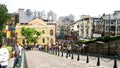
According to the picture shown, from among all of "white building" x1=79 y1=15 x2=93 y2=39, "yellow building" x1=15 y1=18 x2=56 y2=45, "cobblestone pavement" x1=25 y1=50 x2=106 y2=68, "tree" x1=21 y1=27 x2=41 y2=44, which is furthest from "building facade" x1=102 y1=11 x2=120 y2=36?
"cobblestone pavement" x1=25 y1=50 x2=106 y2=68

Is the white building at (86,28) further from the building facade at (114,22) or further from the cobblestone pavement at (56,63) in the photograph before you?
the cobblestone pavement at (56,63)

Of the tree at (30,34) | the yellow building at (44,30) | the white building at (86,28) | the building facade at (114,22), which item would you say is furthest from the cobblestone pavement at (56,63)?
the white building at (86,28)

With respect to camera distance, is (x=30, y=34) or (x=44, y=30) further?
(x=44, y=30)

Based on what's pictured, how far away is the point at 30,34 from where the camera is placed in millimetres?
122188

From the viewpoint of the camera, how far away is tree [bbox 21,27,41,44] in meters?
121

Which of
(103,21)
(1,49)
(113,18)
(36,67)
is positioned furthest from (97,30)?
(1,49)

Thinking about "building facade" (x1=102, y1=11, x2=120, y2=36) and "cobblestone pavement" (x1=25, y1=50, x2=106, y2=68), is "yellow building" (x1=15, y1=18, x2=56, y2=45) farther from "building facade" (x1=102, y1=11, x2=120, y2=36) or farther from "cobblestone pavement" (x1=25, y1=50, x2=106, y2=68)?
"cobblestone pavement" (x1=25, y1=50, x2=106, y2=68)

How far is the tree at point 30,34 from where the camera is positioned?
121 m

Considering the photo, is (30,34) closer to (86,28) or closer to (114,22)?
(114,22)

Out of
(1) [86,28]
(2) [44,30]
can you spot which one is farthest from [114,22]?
(1) [86,28]

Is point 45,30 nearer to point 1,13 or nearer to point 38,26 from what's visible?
point 38,26

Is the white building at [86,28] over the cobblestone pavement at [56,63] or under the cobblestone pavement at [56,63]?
over

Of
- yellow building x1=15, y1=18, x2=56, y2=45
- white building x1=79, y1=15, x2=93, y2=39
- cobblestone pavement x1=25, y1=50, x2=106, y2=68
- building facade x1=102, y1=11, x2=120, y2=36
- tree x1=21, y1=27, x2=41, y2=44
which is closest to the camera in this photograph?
cobblestone pavement x1=25, y1=50, x2=106, y2=68

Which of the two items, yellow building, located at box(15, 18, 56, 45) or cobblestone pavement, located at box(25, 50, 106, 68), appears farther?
yellow building, located at box(15, 18, 56, 45)
